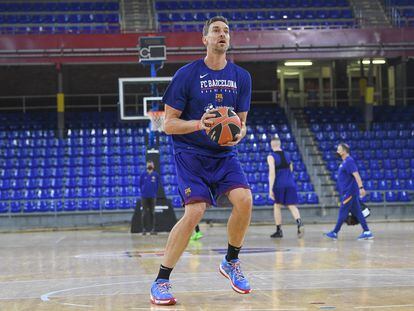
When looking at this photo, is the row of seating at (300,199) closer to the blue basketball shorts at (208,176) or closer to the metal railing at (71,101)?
the metal railing at (71,101)

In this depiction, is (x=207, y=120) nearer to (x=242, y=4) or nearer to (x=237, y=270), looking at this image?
(x=237, y=270)

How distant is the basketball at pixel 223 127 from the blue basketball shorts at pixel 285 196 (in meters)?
10.3

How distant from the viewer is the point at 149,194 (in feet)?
63.1

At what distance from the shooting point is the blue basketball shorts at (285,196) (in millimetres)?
16453

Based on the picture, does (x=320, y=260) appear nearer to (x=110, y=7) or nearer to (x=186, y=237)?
(x=186, y=237)

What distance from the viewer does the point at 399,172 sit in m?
26.8

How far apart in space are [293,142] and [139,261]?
17.9 meters

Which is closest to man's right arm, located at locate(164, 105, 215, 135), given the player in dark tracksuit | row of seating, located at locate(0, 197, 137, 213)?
the player in dark tracksuit

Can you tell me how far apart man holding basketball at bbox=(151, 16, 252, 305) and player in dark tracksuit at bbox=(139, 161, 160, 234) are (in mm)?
12213

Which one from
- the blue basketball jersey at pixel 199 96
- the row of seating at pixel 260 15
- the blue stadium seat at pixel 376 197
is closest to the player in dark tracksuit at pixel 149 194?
the blue stadium seat at pixel 376 197

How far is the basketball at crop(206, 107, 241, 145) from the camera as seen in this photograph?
6.19 meters

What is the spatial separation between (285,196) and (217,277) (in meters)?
8.18

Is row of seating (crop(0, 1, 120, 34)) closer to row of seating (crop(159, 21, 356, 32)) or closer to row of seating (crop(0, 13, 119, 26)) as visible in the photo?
row of seating (crop(0, 13, 119, 26))

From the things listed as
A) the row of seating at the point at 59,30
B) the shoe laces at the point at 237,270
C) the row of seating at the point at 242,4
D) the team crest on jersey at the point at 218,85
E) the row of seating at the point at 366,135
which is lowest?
the shoe laces at the point at 237,270
